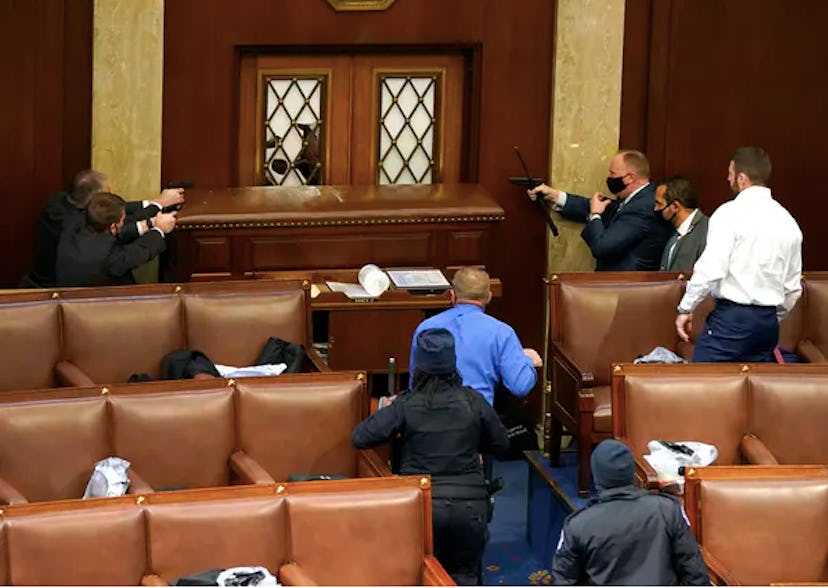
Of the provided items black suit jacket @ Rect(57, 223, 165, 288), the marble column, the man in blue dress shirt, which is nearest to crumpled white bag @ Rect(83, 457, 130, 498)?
the man in blue dress shirt

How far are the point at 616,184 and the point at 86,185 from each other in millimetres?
2825

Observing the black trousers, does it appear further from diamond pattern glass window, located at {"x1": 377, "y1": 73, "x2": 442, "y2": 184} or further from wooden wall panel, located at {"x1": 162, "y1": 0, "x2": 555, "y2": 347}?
diamond pattern glass window, located at {"x1": 377, "y1": 73, "x2": 442, "y2": 184}

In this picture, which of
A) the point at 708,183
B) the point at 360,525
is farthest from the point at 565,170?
the point at 360,525

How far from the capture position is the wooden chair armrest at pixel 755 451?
7742 mm

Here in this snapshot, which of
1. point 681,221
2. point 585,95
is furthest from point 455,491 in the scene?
point 585,95

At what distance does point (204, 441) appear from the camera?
747cm

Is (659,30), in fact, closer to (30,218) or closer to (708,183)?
(708,183)

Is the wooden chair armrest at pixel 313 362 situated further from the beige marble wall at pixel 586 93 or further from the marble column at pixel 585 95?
the beige marble wall at pixel 586 93

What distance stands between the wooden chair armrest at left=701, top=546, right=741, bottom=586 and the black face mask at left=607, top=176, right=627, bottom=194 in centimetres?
351

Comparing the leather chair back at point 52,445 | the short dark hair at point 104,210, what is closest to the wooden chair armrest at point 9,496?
the leather chair back at point 52,445

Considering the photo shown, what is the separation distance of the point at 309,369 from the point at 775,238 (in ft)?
7.25

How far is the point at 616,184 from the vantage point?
391 inches

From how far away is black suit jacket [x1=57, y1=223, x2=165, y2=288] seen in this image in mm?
9031

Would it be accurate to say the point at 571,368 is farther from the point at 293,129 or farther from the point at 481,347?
the point at 293,129
